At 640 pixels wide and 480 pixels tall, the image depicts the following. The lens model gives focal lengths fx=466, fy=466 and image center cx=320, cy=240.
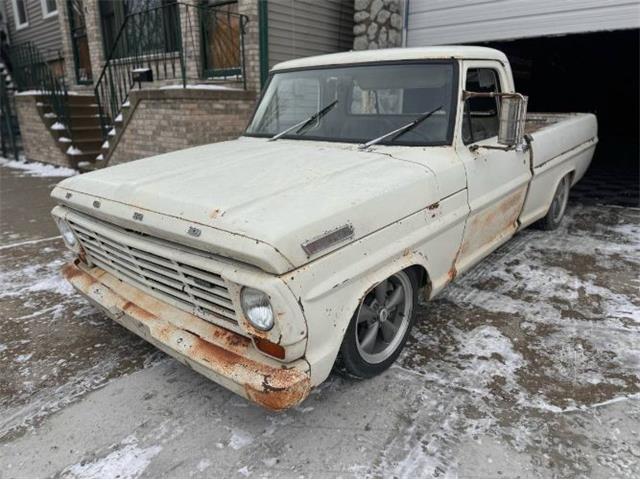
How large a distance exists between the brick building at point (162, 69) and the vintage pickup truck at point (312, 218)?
3.53m

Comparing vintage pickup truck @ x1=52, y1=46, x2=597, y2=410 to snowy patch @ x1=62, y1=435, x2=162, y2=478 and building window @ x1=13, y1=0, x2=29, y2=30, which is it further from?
building window @ x1=13, y1=0, x2=29, y2=30

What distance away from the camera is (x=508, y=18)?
23.4 ft

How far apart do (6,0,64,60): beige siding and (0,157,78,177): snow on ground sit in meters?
4.15

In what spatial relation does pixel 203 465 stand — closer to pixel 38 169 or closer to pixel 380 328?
pixel 380 328

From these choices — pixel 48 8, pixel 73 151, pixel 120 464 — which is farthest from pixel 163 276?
pixel 48 8

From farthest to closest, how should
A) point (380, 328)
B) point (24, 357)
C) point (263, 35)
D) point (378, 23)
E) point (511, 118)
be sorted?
point (378, 23), point (263, 35), point (24, 357), point (511, 118), point (380, 328)

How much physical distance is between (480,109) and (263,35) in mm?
5311

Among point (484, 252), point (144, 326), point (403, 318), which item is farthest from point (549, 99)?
point (144, 326)

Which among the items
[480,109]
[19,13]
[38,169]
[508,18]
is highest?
[19,13]

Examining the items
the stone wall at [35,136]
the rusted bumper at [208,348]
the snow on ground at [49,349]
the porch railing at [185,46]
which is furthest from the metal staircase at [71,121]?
the rusted bumper at [208,348]

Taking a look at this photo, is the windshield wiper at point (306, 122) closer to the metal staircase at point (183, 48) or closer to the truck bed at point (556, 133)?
the truck bed at point (556, 133)

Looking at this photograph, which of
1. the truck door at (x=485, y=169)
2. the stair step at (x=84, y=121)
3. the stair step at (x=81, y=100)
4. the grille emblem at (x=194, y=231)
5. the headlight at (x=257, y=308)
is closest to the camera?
the headlight at (x=257, y=308)

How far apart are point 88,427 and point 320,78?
2.81m

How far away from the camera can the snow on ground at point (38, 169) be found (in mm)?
9555
